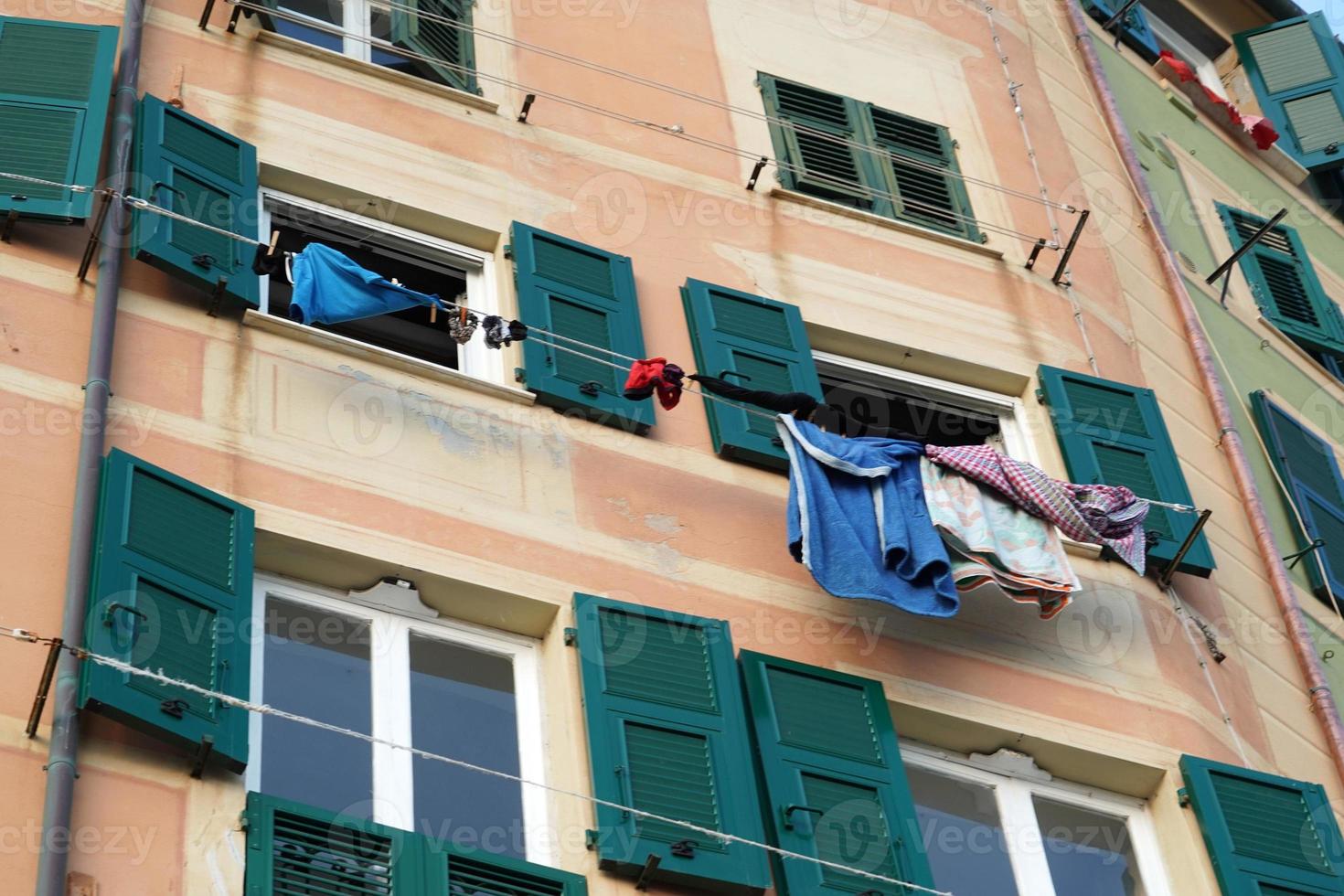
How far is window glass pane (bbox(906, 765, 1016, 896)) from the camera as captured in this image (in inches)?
460

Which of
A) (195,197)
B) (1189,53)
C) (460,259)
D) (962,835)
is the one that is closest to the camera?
(962,835)

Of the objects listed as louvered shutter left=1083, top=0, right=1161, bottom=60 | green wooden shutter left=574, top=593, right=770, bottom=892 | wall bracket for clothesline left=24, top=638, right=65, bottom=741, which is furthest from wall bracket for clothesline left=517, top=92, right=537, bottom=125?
louvered shutter left=1083, top=0, right=1161, bottom=60

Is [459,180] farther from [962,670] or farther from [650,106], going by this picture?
[962,670]

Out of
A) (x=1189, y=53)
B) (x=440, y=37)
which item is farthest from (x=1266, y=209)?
(x=440, y=37)

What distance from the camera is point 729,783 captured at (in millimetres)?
10953

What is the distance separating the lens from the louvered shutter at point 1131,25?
20.0 m

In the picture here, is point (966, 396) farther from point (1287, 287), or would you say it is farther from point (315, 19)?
point (1287, 287)

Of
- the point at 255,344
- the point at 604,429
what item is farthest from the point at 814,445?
the point at 255,344

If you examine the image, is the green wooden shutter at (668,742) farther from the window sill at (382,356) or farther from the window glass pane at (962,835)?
the window sill at (382,356)

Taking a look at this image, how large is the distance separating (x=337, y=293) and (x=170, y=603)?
2.68 meters

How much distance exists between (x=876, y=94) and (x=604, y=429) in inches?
186

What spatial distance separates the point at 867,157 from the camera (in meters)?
15.9

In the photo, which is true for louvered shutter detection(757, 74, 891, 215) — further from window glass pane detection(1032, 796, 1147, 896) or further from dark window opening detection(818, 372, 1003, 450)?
window glass pane detection(1032, 796, 1147, 896)

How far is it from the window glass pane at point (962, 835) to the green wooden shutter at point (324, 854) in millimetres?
2642
